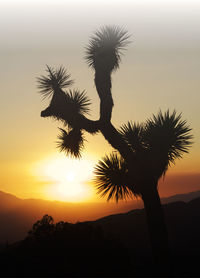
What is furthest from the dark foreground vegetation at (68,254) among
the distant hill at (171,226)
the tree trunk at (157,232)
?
the distant hill at (171,226)

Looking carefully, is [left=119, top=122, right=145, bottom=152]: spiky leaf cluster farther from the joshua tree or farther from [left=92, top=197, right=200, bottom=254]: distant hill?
[left=92, top=197, right=200, bottom=254]: distant hill

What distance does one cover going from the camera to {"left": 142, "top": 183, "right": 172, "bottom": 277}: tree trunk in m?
10.7

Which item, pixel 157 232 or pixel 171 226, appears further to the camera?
pixel 171 226

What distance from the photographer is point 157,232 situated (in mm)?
10961

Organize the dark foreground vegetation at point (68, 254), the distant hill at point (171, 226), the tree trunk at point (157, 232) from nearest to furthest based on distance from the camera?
the dark foreground vegetation at point (68, 254), the tree trunk at point (157, 232), the distant hill at point (171, 226)

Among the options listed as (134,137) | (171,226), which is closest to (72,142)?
(134,137)

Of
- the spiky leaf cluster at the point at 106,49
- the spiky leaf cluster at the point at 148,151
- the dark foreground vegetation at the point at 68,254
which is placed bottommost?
the dark foreground vegetation at the point at 68,254

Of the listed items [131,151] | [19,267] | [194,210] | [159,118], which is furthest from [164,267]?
[194,210]

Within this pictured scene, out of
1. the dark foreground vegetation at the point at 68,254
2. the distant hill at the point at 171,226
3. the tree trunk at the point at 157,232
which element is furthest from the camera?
the distant hill at the point at 171,226

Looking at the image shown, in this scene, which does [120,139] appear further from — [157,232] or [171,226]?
[171,226]

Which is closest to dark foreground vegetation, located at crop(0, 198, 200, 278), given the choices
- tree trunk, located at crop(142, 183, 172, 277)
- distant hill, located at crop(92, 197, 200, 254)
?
tree trunk, located at crop(142, 183, 172, 277)

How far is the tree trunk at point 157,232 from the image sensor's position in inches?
421

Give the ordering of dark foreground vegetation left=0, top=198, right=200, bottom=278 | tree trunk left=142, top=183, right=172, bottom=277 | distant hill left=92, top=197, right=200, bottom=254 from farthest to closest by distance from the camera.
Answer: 1. distant hill left=92, top=197, right=200, bottom=254
2. tree trunk left=142, top=183, right=172, bottom=277
3. dark foreground vegetation left=0, top=198, right=200, bottom=278

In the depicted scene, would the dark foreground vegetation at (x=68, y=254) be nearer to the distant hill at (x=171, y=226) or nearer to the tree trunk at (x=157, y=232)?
the tree trunk at (x=157, y=232)
